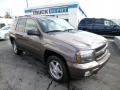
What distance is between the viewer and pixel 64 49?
3.63 m

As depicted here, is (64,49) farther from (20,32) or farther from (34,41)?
(20,32)

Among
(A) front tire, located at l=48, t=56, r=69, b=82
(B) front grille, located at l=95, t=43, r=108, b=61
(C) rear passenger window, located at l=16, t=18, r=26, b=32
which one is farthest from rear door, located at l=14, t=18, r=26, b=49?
(B) front grille, located at l=95, t=43, r=108, b=61

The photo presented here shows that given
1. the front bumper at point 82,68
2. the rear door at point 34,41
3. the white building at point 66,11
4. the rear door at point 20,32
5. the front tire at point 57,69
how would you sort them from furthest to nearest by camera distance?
1. the white building at point 66,11
2. the rear door at point 20,32
3. the rear door at point 34,41
4. the front tire at point 57,69
5. the front bumper at point 82,68

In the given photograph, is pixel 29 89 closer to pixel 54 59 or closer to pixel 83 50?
pixel 54 59

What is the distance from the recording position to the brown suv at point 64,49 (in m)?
3.43

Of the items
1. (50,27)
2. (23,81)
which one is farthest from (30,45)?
(23,81)

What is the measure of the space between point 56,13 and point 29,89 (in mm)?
17990

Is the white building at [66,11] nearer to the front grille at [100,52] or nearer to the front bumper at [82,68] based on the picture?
the front grille at [100,52]

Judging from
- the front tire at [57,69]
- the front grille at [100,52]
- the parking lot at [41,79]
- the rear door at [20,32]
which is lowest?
the parking lot at [41,79]

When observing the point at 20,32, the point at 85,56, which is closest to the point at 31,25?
the point at 20,32

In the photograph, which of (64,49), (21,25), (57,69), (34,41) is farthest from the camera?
(21,25)

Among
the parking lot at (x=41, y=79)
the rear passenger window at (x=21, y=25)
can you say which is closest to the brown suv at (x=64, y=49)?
the parking lot at (x=41, y=79)

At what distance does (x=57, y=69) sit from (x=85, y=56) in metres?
1.07

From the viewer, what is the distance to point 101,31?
13852 mm
